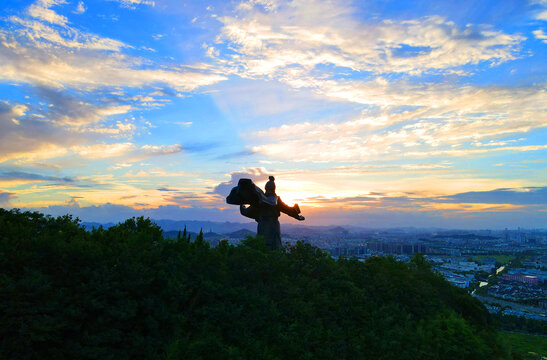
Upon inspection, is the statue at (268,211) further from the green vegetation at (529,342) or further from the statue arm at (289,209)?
the green vegetation at (529,342)

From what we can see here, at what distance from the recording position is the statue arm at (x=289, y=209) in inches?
614

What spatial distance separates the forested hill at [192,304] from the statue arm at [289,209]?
1.79 m

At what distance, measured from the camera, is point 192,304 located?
420 inches

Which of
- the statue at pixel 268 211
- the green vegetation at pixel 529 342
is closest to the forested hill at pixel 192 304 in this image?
the statue at pixel 268 211

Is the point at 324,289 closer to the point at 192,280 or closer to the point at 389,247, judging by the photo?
the point at 192,280

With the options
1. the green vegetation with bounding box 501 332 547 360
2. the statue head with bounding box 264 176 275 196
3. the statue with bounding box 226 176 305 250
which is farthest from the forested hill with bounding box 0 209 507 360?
the green vegetation with bounding box 501 332 547 360

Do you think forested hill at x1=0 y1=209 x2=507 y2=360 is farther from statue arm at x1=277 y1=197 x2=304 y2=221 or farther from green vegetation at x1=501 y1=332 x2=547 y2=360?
green vegetation at x1=501 y1=332 x2=547 y2=360

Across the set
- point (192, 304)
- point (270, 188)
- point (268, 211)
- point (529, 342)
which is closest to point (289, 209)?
point (268, 211)

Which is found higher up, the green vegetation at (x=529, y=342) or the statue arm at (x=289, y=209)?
the statue arm at (x=289, y=209)

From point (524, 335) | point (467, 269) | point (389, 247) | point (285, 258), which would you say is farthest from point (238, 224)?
point (285, 258)

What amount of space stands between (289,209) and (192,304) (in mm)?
6644

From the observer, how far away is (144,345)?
30.7ft

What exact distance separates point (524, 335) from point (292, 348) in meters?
43.9

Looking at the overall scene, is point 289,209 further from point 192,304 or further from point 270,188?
point 192,304
